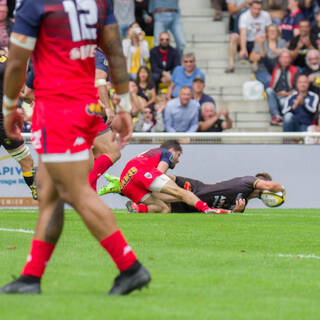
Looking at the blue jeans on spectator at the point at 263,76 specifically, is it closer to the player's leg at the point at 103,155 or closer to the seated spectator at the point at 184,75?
the seated spectator at the point at 184,75

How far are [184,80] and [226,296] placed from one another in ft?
Answer: 44.5

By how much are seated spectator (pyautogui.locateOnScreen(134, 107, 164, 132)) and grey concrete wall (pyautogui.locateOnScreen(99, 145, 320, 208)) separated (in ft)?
5.85

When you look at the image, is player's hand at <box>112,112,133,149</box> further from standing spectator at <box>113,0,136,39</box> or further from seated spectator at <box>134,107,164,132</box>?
standing spectator at <box>113,0,136,39</box>

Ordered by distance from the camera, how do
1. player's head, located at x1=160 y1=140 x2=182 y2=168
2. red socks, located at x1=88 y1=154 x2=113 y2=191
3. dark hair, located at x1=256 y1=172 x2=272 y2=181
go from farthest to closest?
1. dark hair, located at x1=256 y1=172 x2=272 y2=181
2. player's head, located at x1=160 y1=140 x2=182 y2=168
3. red socks, located at x1=88 y1=154 x2=113 y2=191

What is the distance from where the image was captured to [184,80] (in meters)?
19.1

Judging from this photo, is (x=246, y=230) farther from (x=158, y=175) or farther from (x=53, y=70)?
(x=53, y=70)

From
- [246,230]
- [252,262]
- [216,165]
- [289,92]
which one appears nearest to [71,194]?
[252,262]

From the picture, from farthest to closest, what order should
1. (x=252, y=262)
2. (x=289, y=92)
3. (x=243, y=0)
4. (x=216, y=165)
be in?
(x=243, y=0) → (x=289, y=92) → (x=216, y=165) → (x=252, y=262)

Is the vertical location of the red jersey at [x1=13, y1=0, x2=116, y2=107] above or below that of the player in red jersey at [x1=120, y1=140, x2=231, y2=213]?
above

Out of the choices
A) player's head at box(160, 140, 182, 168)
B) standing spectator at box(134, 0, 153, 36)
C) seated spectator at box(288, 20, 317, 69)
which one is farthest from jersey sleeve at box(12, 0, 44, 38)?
standing spectator at box(134, 0, 153, 36)

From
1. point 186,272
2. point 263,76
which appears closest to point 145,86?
point 263,76

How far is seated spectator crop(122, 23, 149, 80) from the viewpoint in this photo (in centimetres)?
1961

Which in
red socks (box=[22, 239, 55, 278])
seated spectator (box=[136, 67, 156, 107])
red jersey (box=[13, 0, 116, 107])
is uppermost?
red jersey (box=[13, 0, 116, 107])

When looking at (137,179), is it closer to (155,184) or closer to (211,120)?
(155,184)
